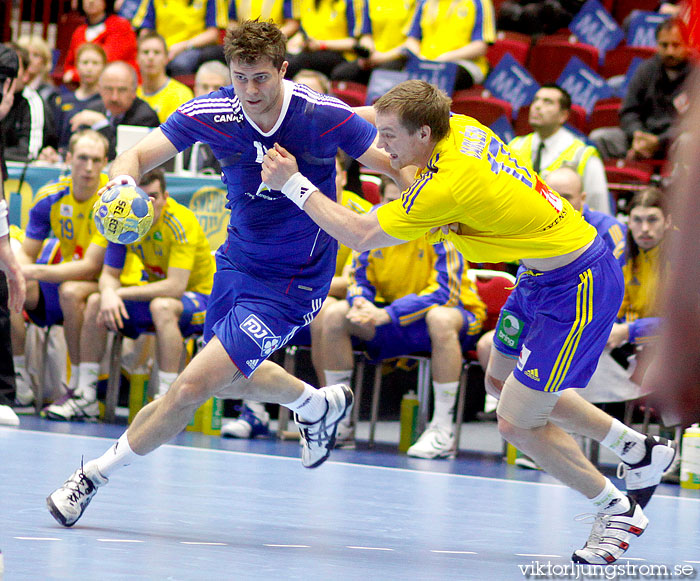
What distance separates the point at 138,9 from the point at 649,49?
5535 millimetres

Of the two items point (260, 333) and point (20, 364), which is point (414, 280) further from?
point (260, 333)

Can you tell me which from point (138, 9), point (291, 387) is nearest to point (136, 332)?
point (291, 387)

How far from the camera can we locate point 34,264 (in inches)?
278

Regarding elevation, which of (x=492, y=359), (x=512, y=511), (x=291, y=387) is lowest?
(x=512, y=511)

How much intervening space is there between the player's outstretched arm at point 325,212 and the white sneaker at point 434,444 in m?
3.13

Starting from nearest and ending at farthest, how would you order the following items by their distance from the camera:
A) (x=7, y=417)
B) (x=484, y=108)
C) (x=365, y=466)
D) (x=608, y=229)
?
(x=365, y=466) < (x=608, y=229) < (x=7, y=417) < (x=484, y=108)

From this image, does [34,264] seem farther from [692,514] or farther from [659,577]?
[659,577]

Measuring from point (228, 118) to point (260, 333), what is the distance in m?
0.84

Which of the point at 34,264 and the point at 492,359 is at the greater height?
the point at 492,359

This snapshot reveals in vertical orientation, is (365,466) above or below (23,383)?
above

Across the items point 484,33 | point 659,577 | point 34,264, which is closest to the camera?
point 659,577

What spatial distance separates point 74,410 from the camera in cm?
687

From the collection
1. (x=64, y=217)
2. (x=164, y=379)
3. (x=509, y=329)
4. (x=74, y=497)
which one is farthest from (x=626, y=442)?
(x=64, y=217)

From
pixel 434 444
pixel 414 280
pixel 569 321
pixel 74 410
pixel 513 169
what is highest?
pixel 513 169
